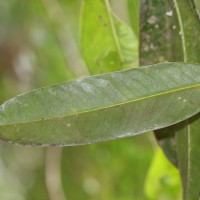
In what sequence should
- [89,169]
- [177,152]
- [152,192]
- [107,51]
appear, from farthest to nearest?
[89,169] < [152,192] < [107,51] < [177,152]

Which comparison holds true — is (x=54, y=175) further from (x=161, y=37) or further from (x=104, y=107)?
(x=104, y=107)

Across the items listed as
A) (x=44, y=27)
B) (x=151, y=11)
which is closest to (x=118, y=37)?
(x=151, y=11)

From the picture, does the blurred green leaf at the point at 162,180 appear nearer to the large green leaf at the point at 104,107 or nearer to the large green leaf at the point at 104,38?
the large green leaf at the point at 104,38

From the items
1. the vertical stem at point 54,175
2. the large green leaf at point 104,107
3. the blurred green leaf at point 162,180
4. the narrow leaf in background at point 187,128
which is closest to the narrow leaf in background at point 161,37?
the narrow leaf in background at point 187,128

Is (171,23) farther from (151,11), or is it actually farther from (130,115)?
(130,115)

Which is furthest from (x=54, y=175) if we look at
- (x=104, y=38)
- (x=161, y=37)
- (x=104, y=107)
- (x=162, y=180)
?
(x=104, y=107)

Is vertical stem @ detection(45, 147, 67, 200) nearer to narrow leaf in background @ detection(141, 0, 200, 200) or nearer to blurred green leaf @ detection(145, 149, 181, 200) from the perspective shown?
blurred green leaf @ detection(145, 149, 181, 200)
